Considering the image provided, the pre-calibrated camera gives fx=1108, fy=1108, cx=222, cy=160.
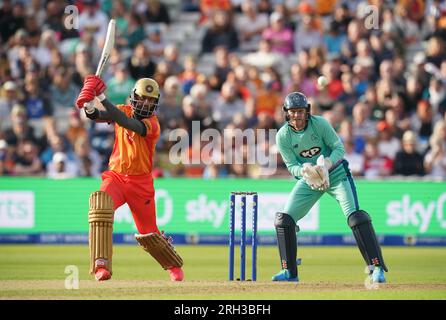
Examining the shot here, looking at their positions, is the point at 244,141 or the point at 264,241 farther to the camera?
the point at 244,141

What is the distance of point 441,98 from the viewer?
21438 mm

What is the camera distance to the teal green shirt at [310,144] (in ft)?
40.4

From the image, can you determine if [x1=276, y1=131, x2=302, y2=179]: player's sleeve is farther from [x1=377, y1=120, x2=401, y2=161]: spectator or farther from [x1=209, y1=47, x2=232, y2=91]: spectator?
[x1=209, y1=47, x2=232, y2=91]: spectator

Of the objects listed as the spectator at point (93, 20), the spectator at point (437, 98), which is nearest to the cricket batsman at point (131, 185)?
the spectator at point (437, 98)

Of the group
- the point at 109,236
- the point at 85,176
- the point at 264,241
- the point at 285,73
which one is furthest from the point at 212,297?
the point at 285,73

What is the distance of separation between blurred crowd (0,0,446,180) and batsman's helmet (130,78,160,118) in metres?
7.47

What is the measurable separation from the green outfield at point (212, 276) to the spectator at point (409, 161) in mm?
1752

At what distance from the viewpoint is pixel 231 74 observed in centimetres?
2183

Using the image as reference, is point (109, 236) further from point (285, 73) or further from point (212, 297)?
point (285, 73)

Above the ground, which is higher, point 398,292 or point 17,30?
point 17,30

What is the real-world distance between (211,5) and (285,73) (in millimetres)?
2320

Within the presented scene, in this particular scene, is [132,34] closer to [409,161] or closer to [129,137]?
[409,161]

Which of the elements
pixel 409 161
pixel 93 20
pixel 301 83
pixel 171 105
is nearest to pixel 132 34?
pixel 93 20

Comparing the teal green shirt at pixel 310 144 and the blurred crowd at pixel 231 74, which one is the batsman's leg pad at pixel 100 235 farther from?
the blurred crowd at pixel 231 74
